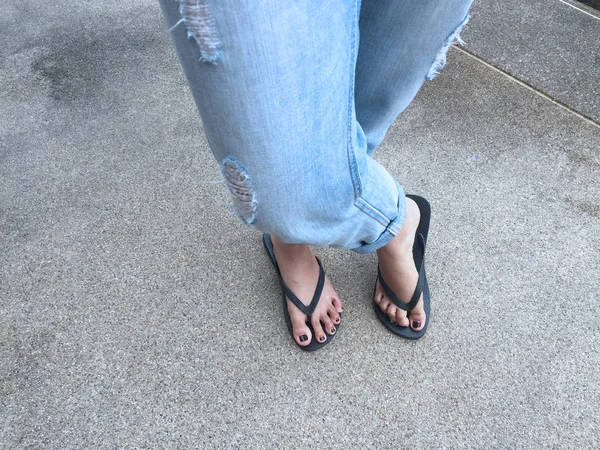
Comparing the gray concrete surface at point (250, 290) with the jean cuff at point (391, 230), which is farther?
the gray concrete surface at point (250, 290)

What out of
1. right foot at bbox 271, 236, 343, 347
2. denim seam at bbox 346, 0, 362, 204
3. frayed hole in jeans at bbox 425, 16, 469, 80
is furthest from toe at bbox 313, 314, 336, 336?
frayed hole in jeans at bbox 425, 16, 469, 80

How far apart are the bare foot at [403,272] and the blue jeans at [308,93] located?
7.0 inches

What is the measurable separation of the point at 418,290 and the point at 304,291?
10.0 inches

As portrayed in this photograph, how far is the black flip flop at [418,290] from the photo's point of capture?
3.65ft

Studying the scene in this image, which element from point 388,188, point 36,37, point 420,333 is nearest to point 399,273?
point 420,333

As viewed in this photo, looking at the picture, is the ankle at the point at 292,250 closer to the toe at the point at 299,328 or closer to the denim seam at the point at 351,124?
the toe at the point at 299,328

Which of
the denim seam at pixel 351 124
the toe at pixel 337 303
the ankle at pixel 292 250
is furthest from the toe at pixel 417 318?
the denim seam at pixel 351 124

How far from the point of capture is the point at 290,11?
49 cm

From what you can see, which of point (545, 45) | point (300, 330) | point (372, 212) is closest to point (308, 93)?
point (372, 212)

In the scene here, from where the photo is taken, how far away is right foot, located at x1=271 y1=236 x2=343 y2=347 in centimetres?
109

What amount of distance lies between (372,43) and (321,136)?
0.26 metres

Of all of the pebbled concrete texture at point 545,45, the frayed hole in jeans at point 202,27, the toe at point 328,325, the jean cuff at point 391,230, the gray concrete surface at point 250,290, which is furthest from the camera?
the pebbled concrete texture at point 545,45

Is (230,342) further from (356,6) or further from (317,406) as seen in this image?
(356,6)

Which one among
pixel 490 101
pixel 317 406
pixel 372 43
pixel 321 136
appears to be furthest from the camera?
pixel 490 101
